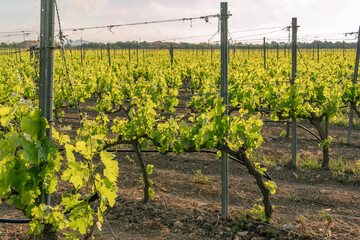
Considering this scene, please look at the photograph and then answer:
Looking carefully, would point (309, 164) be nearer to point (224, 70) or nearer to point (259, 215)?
point (259, 215)

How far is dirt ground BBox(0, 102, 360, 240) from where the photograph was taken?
4867mm

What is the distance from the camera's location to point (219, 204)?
5797 mm

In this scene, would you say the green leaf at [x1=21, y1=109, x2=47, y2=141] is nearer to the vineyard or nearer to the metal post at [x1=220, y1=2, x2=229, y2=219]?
the vineyard

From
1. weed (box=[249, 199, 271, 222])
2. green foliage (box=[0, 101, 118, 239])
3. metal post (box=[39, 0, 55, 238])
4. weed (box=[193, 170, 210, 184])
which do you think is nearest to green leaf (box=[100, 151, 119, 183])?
green foliage (box=[0, 101, 118, 239])

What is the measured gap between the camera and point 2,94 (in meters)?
9.25

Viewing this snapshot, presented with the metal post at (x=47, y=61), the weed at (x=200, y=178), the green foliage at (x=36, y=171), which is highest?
the metal post at (x=47, y=61)

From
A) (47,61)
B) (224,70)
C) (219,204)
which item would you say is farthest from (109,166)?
(219,204)

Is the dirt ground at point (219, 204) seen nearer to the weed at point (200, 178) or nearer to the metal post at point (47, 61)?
the weed at point (200, 178)

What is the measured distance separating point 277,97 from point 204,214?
292 centimetres

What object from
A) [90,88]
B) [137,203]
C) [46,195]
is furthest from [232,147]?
[90,88]

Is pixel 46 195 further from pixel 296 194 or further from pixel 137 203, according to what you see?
pixel 296 194

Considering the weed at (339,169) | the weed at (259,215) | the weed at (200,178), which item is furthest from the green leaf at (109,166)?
the weed at (339,169)

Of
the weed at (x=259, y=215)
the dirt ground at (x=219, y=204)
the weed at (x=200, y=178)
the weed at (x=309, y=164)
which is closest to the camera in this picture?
the dirt ground at (x=219, y=204)

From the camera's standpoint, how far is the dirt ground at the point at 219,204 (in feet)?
16.0
